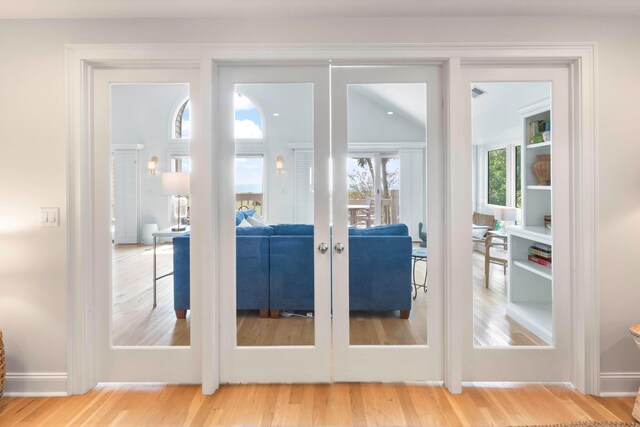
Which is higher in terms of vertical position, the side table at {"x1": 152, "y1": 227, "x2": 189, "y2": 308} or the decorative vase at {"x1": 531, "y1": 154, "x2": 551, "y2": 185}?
the decorative vase at {"x1": 531, "y1": 154, "x2": 551, "y2": 185}

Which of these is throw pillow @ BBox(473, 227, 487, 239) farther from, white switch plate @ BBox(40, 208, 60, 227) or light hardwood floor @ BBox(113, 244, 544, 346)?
white switch plate @ BBox(40, 208, 60, 227)

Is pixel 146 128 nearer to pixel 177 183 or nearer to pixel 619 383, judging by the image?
pixel 177 183

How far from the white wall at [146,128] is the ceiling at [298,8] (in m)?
0.44

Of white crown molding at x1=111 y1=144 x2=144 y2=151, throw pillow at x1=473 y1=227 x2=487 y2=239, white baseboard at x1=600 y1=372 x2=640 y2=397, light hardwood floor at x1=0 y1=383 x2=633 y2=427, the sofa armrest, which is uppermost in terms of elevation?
white crown molding at x1=111 y1=144 x2=144 y2=151

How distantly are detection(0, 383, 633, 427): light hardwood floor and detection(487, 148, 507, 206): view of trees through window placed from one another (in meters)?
1.24

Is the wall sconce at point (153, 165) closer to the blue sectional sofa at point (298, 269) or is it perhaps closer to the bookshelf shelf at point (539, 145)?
the blue sectional sofa at point (298, 269)

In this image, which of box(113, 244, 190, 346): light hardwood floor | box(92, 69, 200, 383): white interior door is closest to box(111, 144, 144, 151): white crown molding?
box(92, 69, 200, 383): white interior door

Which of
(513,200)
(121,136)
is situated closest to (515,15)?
(513,200)

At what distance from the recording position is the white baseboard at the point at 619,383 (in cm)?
229

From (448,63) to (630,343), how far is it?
→ 2094mm

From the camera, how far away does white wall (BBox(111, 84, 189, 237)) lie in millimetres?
2424

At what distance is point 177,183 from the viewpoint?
2.46m

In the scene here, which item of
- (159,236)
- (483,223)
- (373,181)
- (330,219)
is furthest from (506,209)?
(159,236)

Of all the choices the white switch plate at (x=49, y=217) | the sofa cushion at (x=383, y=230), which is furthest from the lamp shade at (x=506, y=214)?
the white switch plate at (x=49, y=217)
